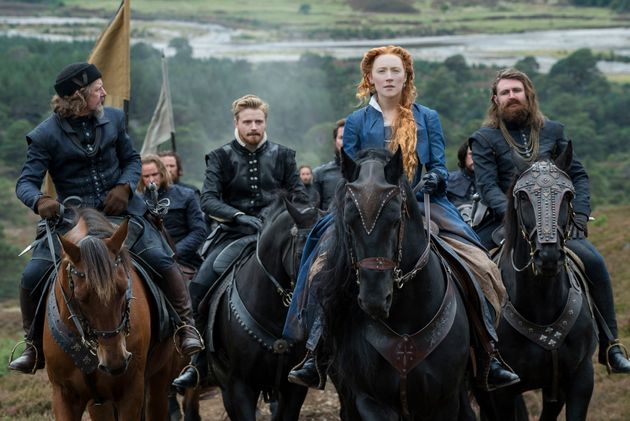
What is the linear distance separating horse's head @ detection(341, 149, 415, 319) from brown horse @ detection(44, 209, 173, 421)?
1.84m

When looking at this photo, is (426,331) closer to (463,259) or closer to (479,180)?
(463,259)

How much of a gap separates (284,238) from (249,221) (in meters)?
0.64

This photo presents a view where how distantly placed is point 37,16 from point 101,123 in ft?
183

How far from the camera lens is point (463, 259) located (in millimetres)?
7285

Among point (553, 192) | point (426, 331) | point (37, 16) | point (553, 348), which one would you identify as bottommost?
point (37, 16)

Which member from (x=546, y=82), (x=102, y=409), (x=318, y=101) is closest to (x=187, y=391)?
(x=102, y=409)

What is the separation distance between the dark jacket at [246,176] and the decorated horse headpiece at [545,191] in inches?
88.0

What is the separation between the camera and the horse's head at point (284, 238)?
8.29 m

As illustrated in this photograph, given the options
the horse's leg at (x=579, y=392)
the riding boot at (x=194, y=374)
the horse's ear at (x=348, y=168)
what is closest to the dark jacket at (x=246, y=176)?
the riding boot at (x=194, y=374)

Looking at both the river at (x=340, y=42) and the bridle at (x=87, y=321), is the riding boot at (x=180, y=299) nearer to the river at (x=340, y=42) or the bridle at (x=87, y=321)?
the bridle at (x=87, y=321)

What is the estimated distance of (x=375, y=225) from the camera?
598cm

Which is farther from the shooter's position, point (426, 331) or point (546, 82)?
point (546, 82)

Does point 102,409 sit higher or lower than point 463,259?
lower

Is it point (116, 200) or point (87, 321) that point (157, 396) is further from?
point (87, 321)
